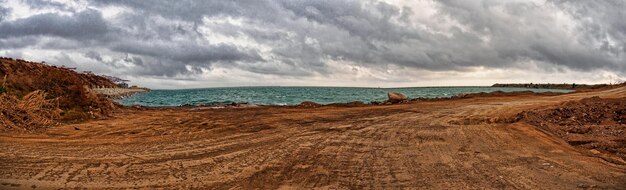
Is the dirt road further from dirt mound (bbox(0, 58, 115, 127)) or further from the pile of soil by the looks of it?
dirt mound (bbox(0, 58, 115, 127))

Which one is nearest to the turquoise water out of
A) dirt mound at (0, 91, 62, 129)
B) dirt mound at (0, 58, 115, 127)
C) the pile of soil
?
dirt mound at (0, 58, 115, 127)

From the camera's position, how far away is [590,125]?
1073 cm

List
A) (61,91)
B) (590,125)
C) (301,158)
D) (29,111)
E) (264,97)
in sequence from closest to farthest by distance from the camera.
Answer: (301,158) → (590,125) → (29,111) → (61,91) → (264,97)

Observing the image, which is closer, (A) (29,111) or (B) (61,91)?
(A) (29,111)

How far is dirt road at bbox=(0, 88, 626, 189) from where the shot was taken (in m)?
5.57

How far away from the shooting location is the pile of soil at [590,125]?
8336 millimetres

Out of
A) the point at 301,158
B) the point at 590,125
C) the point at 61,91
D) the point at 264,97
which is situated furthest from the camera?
the point at 264,97

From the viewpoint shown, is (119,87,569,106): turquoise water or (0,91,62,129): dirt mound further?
(119,87,569,106): turquoise water

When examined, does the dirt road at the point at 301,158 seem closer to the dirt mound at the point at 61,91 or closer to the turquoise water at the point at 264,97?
the dirt mound at the point at 61,91

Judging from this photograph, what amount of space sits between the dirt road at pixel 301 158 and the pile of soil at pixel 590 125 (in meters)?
0.60

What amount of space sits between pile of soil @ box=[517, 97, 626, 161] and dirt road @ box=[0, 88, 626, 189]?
60 cm

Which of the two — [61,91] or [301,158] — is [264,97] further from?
[301,158]

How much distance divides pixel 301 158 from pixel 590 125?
27.8 feet

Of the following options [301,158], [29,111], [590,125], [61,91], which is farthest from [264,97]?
[301,158]
